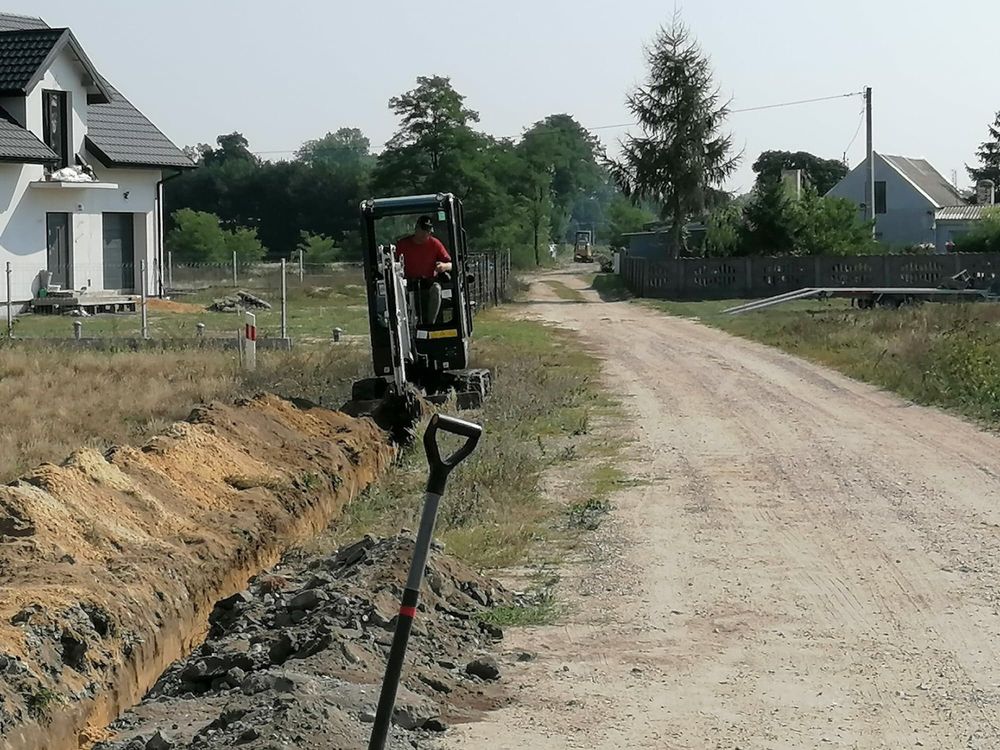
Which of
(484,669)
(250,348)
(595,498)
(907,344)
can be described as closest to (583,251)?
(907,344)

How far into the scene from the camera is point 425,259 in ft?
61.1

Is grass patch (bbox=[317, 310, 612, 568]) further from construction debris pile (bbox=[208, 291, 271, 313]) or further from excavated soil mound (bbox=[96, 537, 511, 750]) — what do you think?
construction debris pile (bbox=[208, 291, 271, 313])

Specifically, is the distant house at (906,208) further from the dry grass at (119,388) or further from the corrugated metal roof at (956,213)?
the dry grass at (119,388)

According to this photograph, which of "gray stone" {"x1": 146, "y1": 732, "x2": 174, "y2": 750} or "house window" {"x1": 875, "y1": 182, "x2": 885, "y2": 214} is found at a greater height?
"house window" {"x1": 875, "y1": 182, "x2": 885, "y2": 214}

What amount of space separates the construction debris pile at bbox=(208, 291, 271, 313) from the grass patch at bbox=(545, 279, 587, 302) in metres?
12.2

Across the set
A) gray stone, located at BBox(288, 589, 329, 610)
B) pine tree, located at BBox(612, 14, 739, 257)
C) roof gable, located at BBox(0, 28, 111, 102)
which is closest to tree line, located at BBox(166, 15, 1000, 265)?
pine tree, located at BBox(612, 14, 739, 257)

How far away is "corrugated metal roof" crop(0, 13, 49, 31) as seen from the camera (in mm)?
47834

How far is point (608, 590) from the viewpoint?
1019 cm

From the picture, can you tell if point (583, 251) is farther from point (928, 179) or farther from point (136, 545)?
point (136, 545)

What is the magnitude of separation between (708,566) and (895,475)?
14.3 feet

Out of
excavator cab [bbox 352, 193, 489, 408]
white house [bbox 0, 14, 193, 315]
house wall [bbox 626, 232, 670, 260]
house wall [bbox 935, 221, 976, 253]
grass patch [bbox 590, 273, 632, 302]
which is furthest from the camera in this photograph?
house wall [bbox 935, 221, 976, 253]

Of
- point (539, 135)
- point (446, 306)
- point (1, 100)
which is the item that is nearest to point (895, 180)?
point (539, 135)

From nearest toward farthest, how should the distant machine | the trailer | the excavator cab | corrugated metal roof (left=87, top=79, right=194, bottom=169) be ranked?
the excavator cab, the trailer, corrugated metal roof (left=87, top=79, right=194, bottom=169), the distant machine

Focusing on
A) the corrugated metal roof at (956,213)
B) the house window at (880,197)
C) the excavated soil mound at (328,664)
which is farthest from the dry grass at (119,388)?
the house window at (880,197)
